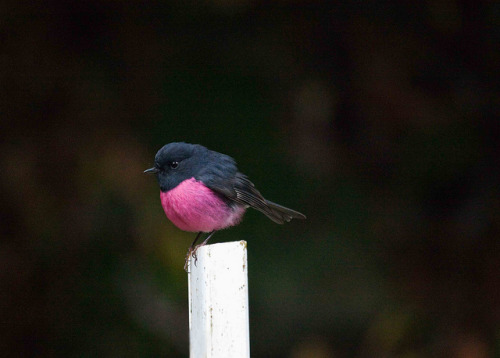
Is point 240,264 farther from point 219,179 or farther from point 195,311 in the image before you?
point 219,179

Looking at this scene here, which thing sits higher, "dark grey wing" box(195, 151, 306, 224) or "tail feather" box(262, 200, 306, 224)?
"dark grey wing" box(195, 151, 306, 224)

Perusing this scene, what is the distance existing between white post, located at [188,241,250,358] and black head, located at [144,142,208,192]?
917 mm

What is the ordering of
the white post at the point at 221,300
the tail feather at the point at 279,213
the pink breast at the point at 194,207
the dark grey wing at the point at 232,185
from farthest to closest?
the tail feather at the point at 279,213, the dark grey wing at the point at 232,185, the pink breast at the point at 194,207, the white post at the point at 221,300

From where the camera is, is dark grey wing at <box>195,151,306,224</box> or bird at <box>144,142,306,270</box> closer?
bird at <box>144,142,306,270</box>

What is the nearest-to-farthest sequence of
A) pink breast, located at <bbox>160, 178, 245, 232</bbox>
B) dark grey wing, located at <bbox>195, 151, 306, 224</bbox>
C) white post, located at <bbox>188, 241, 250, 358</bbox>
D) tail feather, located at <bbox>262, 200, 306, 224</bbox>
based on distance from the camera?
white post, located at <bbox>188, 241, 250, 358</bbox> → pink breast, located at <bbox>160, 178, 245, 232</bbox> → dark grey wing, located at <bbox>195, 151, 306, 224</bbox> → tail feather, located at <bbox>262, 200, 306, 224</bbox>

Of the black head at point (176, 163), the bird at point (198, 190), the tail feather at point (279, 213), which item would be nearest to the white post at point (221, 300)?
the bird at point (198, 190)

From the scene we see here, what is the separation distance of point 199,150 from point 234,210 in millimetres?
358

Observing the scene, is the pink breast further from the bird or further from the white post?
the white post

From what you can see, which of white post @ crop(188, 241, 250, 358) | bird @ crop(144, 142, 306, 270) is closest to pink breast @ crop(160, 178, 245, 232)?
bird @ crop(144, 142, 306, 270)

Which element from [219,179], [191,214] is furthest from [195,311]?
[219,179]

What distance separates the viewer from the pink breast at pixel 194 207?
3250 millimetres

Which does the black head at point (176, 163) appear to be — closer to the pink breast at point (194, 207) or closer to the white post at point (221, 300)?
the pink breast at point (194, 207)

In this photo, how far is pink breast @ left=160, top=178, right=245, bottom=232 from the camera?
3250mm

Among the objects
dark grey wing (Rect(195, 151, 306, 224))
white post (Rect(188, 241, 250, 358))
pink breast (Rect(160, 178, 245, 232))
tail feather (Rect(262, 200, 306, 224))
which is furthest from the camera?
tail feather (Rect(262, 200, 306, 224))
